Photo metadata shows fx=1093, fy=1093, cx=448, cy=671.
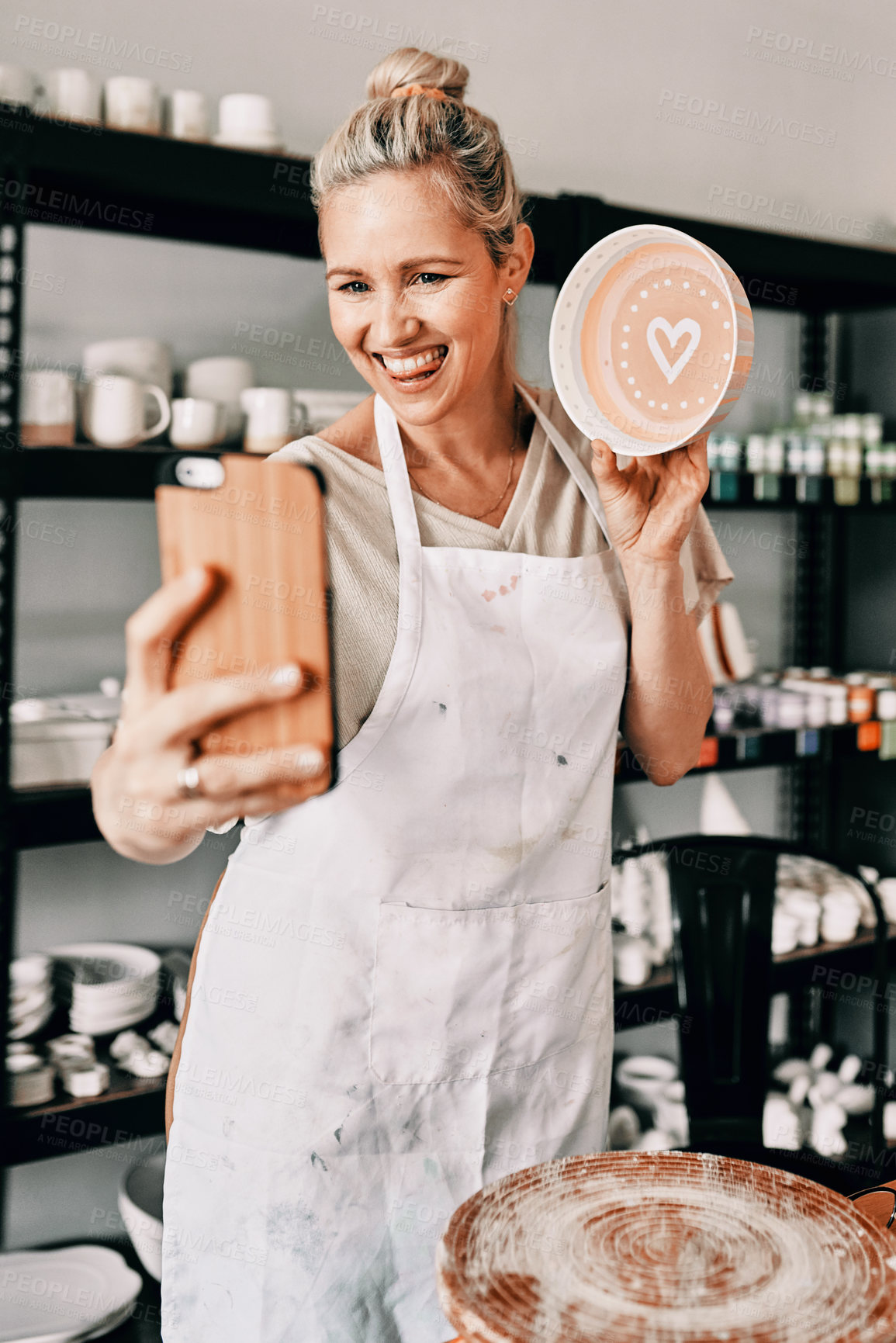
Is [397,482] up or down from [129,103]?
down

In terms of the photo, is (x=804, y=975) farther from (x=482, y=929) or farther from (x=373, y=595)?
(x=373, y=595)

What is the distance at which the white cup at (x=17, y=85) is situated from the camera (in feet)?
5.27

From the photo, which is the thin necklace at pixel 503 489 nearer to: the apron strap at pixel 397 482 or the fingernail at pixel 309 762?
the apron strap at pixel 397 482

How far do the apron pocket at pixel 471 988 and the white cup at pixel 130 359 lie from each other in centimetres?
106

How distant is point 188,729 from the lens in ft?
2.43

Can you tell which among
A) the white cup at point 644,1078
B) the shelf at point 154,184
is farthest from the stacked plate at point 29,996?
the white cup at point 644,1078

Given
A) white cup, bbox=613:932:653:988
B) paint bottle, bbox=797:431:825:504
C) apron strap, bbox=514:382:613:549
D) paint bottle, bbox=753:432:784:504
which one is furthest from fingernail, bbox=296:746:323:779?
paint bottle, bbox=797:431:825:504

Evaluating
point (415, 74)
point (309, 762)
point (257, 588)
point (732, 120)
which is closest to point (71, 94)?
point (415, 74)

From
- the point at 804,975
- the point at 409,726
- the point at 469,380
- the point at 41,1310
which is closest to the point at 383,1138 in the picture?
the point at 409,726

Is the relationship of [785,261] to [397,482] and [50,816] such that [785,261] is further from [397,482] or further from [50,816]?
[50,816]

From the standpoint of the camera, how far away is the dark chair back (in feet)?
4.87

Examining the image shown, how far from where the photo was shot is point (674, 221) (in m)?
2.17

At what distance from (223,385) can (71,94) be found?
0.48 m

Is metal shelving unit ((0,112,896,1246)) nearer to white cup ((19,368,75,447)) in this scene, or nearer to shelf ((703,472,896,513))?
white cup ((19,368,75,447))
